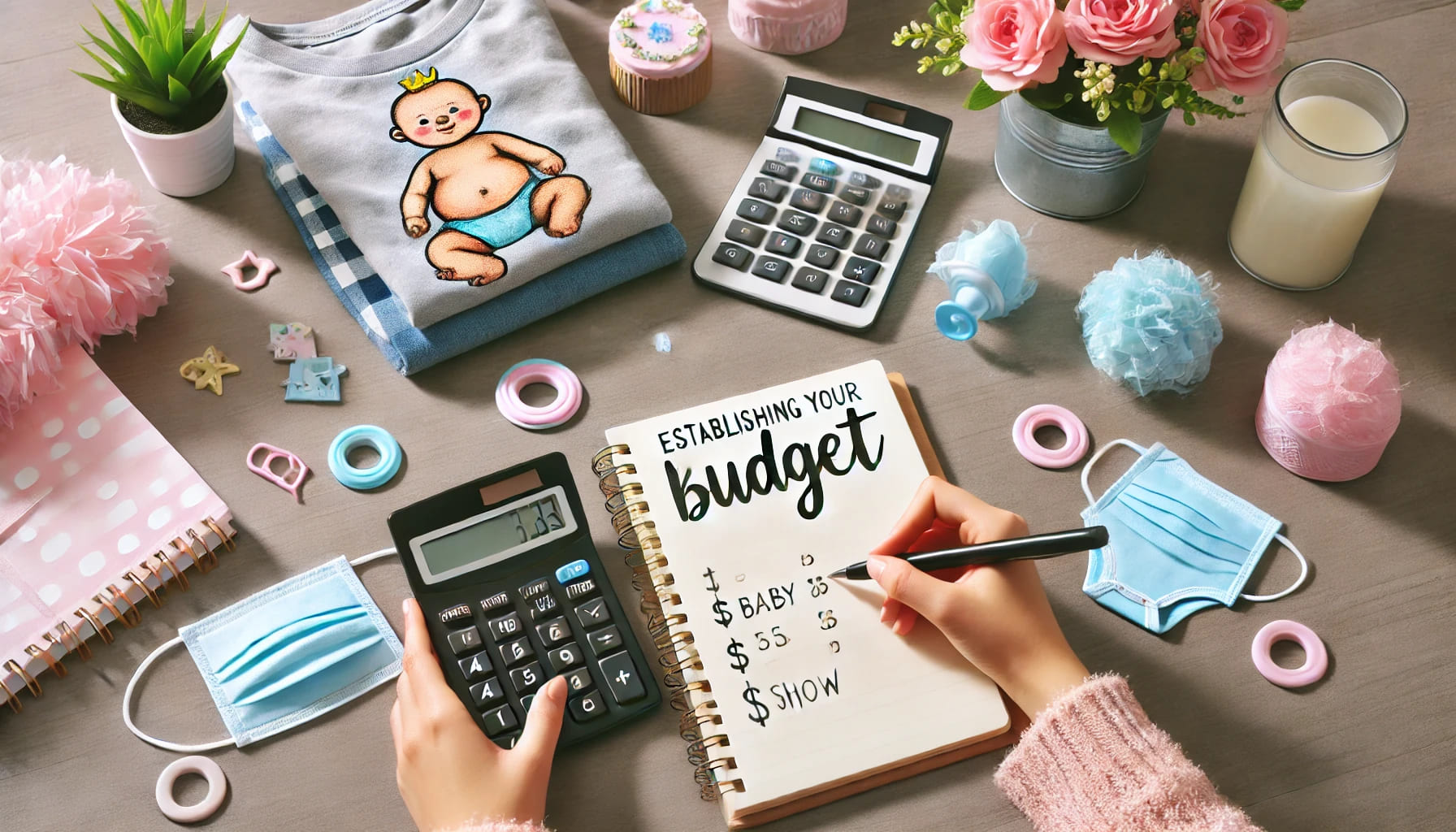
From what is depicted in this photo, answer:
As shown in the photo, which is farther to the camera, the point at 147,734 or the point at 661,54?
the point at 661,54

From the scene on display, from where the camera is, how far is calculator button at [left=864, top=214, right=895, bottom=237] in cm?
97

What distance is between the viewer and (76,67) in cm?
108

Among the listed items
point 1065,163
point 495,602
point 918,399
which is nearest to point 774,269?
point 918,399

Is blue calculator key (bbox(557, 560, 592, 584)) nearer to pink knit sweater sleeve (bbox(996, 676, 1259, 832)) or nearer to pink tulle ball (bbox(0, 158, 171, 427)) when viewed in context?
pink knit sweater sleeve (bbox(996, 676, 1259, 832))

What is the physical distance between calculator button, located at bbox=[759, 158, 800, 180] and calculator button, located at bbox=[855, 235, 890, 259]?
9 cm

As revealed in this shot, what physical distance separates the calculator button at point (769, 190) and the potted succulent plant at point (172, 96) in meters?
0.44

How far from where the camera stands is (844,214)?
98 centimetres

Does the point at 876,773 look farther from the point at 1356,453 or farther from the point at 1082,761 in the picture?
the point at 1356,453

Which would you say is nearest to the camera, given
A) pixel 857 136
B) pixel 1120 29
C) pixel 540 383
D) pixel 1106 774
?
pixel 1106 774

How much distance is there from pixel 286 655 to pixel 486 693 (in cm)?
14

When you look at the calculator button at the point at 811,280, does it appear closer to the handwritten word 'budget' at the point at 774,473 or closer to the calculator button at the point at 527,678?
the handwritten word 'budget' at the point at 774,473

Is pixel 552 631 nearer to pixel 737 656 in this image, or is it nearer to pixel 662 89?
pixel 737 656

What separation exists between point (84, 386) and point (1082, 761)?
0.79 m

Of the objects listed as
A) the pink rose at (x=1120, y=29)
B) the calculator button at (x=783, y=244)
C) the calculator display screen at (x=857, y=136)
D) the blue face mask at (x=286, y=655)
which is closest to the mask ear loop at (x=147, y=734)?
the blue face mask at (x=286, y=655)
